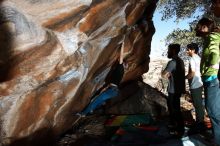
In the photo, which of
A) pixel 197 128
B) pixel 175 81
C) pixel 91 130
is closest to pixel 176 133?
pixel 197 128

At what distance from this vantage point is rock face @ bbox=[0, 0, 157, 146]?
4.23 metres

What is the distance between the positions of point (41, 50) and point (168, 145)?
8.57 feet

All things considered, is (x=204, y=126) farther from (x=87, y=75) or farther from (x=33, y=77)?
(x=33, y=77)

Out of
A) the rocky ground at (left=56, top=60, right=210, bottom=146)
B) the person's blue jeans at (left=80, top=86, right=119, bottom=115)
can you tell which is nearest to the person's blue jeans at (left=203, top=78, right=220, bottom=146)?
the rocky ground at (left=56, top=60, right=210, bottom=146)

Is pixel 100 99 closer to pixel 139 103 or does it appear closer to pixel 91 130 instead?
pixel 91 130

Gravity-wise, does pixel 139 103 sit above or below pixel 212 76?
below

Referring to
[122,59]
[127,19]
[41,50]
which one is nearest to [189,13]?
[122,59]

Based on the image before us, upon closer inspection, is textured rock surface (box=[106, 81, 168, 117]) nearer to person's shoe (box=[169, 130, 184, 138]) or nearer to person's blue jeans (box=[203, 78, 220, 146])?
person's shoe (box=[169, 130, 184, 138])

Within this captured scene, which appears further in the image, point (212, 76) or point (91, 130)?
point (91, 130)

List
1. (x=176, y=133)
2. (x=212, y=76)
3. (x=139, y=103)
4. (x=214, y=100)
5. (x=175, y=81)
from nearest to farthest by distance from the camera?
(x=214, y=100), (x=212, y=76), (x=176, y=133), (x=175, y=81), (x=139, y=103)

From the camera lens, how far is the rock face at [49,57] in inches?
167

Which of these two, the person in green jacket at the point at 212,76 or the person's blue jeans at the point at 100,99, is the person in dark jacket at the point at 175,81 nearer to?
the person's blue jeans at the point at 100,99

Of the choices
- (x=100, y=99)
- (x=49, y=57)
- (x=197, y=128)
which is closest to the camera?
(x=49, y=57)

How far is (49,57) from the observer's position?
4695mm
